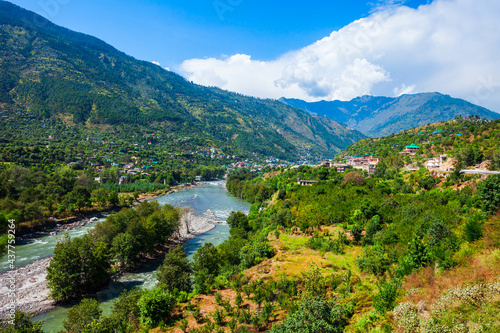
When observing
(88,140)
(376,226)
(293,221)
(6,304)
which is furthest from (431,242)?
(88,140)

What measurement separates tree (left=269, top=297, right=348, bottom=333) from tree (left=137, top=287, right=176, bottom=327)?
1033 centimetres

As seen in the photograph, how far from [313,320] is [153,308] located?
12.2 meters

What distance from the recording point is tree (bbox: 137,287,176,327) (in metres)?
16.9

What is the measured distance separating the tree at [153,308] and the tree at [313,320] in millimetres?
10330

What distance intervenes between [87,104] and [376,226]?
715 feet

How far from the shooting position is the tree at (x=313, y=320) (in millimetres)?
10062

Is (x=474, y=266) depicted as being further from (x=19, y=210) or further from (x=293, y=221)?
(x=19, y=210)

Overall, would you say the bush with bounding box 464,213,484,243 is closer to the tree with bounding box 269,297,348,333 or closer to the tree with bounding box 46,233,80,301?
the tree with bounding box 269,297,348,333

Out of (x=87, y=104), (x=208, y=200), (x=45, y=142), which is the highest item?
(x=87, y=104)

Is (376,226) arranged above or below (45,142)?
below

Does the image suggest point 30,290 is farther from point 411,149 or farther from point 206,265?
point 411,149

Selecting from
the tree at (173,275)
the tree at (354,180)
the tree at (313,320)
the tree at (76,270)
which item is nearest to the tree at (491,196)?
the tree at (313,320)

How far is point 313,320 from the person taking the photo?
34.2ft

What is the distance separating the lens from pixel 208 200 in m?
85.1
